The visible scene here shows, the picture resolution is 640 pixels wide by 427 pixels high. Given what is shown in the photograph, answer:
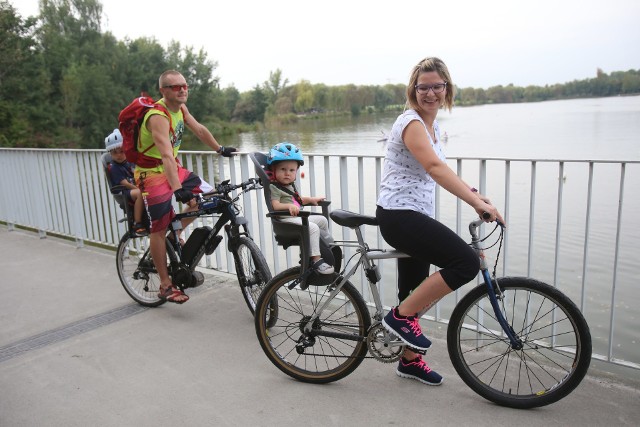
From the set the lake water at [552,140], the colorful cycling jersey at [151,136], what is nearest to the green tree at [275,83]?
the lake water at [552,140]

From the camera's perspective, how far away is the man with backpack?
3.66 m

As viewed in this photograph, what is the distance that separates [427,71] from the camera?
2.55 meters

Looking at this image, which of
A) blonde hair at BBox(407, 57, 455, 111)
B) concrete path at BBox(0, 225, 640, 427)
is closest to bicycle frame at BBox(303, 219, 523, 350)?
concrete path at BBox(0, 225, 640, 427)

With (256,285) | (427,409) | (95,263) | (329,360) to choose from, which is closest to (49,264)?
(95,263)

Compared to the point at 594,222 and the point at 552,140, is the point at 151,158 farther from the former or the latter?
the point at 552,140

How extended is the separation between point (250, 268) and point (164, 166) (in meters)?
0.94

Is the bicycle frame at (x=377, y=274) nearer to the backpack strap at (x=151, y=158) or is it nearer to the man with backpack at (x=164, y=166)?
the man with backpack at (x=164, y=166)

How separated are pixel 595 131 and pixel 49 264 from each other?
57.6 feet

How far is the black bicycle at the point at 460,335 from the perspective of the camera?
103 inches

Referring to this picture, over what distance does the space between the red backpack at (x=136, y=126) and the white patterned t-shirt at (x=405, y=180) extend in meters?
1.88

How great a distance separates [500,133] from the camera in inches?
1073

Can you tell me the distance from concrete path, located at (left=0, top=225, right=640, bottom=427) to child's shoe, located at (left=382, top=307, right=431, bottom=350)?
0.35 meters

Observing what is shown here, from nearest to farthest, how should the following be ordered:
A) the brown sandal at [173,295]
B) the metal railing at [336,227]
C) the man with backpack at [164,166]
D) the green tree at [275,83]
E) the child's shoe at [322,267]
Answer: the child's shoe at [322,267] < the man with backpack at [164,166] < the brown sandal at [173,295] < the metal railing at [336,227] < the green tree at [275,83]

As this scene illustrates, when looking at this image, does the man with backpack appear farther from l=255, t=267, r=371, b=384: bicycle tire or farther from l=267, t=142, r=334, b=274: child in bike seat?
l=255, t=267, r=371, b=384: bicycle tire
